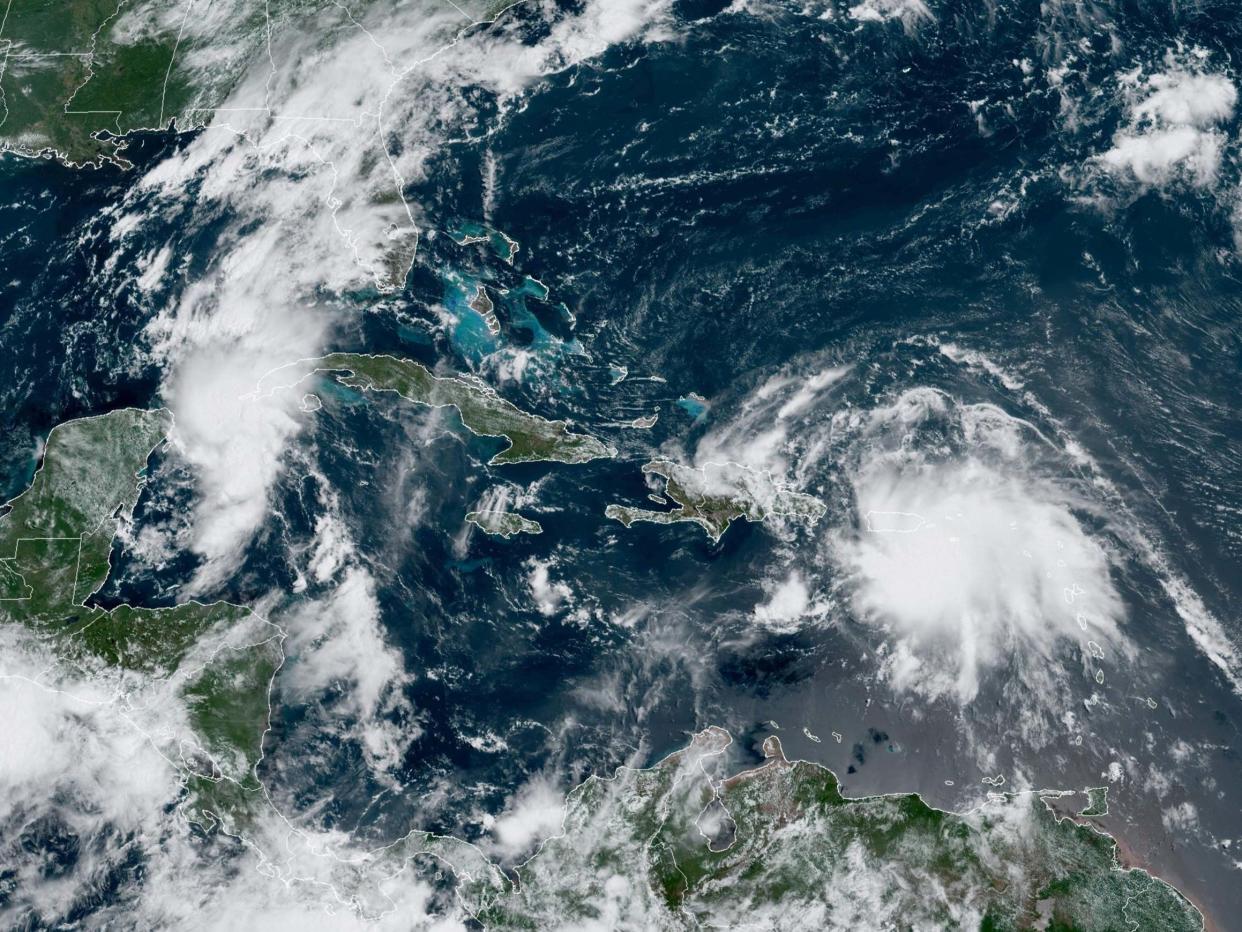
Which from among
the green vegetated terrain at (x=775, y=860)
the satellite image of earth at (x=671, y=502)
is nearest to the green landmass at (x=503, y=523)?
the satellite image of earth at (x=671, y=502)

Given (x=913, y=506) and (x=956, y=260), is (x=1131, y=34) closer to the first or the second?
(x=956, y=260)

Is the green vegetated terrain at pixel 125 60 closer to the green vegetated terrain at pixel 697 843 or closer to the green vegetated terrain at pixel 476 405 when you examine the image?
the green vegetated terrain at pixel 476 405

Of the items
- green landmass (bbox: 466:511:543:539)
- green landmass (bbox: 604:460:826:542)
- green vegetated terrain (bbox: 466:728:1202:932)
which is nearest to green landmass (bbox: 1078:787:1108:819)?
green vegetated terrain (bbox: 466:728:1202:932)

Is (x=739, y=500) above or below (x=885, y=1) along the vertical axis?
below

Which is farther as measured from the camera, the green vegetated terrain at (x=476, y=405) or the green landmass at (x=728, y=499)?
the green vegetated terrain at (x=476, y=405)

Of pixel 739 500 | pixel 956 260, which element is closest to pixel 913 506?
pixel 739 500

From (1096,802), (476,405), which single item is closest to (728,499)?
(476,405)

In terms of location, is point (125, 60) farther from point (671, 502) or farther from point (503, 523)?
point (671, 502)
